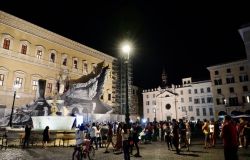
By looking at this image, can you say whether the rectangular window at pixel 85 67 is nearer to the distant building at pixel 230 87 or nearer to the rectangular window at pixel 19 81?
the rectangular window at pixel 19 81

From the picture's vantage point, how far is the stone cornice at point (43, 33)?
28.7 m

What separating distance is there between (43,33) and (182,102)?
49944 millimetres

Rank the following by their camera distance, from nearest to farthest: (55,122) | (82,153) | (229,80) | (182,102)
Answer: (82,153), (55,122), (229,80), (182,102)

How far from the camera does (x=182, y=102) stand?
2662 inches

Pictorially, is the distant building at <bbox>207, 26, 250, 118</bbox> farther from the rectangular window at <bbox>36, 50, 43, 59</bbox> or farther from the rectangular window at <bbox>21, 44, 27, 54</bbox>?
the rectangular window at <bbox>21, 44, 27, 54</bbox>

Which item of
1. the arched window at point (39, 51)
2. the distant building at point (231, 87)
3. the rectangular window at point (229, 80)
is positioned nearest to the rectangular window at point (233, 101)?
the distant building at point (231, 87)

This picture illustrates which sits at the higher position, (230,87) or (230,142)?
(230,87)

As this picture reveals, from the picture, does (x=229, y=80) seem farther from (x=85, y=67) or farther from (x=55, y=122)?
(x=55, y=122)

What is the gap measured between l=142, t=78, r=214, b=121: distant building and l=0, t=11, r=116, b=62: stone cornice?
30.2 metres

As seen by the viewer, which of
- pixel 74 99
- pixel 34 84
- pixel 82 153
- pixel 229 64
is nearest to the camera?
pixel 82 153

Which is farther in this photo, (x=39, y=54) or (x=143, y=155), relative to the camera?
(x=39, y=54)

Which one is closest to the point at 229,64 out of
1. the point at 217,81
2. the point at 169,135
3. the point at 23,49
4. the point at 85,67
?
the point at 217,81

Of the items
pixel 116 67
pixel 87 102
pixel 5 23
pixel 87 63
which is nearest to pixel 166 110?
pixel 116 67

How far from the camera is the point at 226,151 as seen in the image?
6.52 metres
